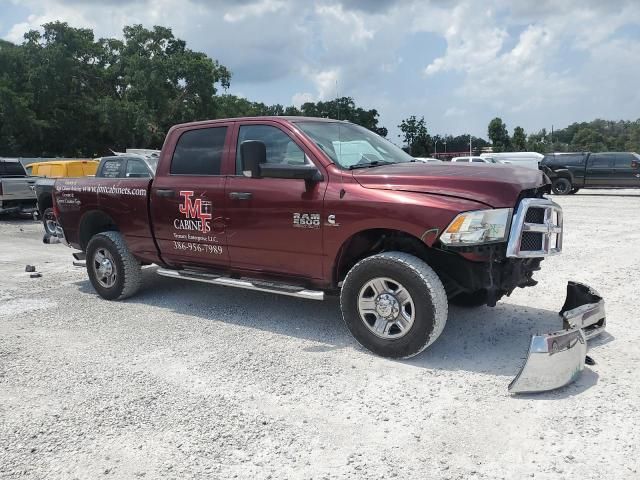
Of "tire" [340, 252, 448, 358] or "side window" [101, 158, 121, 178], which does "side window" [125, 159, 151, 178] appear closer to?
"side window" [101, 158, 121, 178]

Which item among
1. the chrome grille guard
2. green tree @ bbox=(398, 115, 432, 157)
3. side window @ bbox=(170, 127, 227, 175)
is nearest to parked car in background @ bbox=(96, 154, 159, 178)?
side window @ bbox=(170, 127, 227, 175)

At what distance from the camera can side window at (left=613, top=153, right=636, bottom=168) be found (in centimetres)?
2177

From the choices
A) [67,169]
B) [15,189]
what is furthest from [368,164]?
[15,189]

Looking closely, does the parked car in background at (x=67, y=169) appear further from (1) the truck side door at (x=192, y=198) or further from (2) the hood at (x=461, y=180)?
(2) the hood at (x=461, y=180)

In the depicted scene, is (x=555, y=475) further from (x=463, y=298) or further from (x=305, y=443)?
(x=463, y=298)

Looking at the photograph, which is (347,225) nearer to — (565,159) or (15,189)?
(15,189)

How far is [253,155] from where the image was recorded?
479 centimetres

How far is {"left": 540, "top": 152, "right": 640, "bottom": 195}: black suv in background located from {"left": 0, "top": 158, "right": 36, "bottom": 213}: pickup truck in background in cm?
1800

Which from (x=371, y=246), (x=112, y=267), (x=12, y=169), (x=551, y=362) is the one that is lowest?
(x=551, y=362)

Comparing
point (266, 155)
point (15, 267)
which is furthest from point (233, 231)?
point (15, 267)

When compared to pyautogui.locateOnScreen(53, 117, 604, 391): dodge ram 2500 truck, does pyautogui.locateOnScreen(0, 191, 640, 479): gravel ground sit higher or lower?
lower

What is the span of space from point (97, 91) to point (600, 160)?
25.7 meters

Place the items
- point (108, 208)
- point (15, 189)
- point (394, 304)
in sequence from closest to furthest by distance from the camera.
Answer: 1. point (394, 304)
2. point (108, 208)
3. point (15, 189)

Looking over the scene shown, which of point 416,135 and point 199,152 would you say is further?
point 416,135
